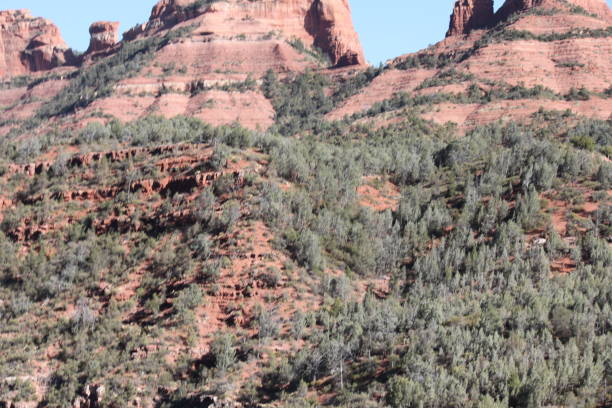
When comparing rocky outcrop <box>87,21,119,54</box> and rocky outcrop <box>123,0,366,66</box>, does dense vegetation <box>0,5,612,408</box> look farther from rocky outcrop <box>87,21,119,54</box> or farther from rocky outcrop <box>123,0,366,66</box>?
rocky outcrop <box>87,21,119,54</box>

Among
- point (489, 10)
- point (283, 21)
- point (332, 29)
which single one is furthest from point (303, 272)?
point (283, 21)

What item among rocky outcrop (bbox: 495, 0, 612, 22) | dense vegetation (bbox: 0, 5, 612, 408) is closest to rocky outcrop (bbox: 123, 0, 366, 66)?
rocky outcrop (bbox: 495, 0, 612, 22)

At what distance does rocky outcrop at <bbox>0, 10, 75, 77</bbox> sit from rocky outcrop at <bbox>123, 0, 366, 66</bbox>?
31796mm

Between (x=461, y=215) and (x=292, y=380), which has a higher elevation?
(x=461, y=215)

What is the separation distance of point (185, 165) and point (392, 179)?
1686cm

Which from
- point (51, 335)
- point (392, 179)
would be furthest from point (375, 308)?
point (392, 179)

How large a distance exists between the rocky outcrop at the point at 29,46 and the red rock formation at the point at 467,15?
249 feet

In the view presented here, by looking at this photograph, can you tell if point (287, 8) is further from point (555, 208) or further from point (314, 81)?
point (555, 208)

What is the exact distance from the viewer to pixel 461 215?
60344 mm

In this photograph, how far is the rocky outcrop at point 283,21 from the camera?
14038cm

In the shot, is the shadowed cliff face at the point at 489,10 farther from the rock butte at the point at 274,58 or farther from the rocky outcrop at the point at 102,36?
the rocky outcrop at the point at 102,36

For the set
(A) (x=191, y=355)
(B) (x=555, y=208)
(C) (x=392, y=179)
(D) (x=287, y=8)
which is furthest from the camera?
(D) (x=287, y=8)

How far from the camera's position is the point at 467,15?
407 feet

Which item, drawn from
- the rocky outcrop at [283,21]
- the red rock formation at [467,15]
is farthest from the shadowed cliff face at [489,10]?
the rocky outcrop at [283,21]
